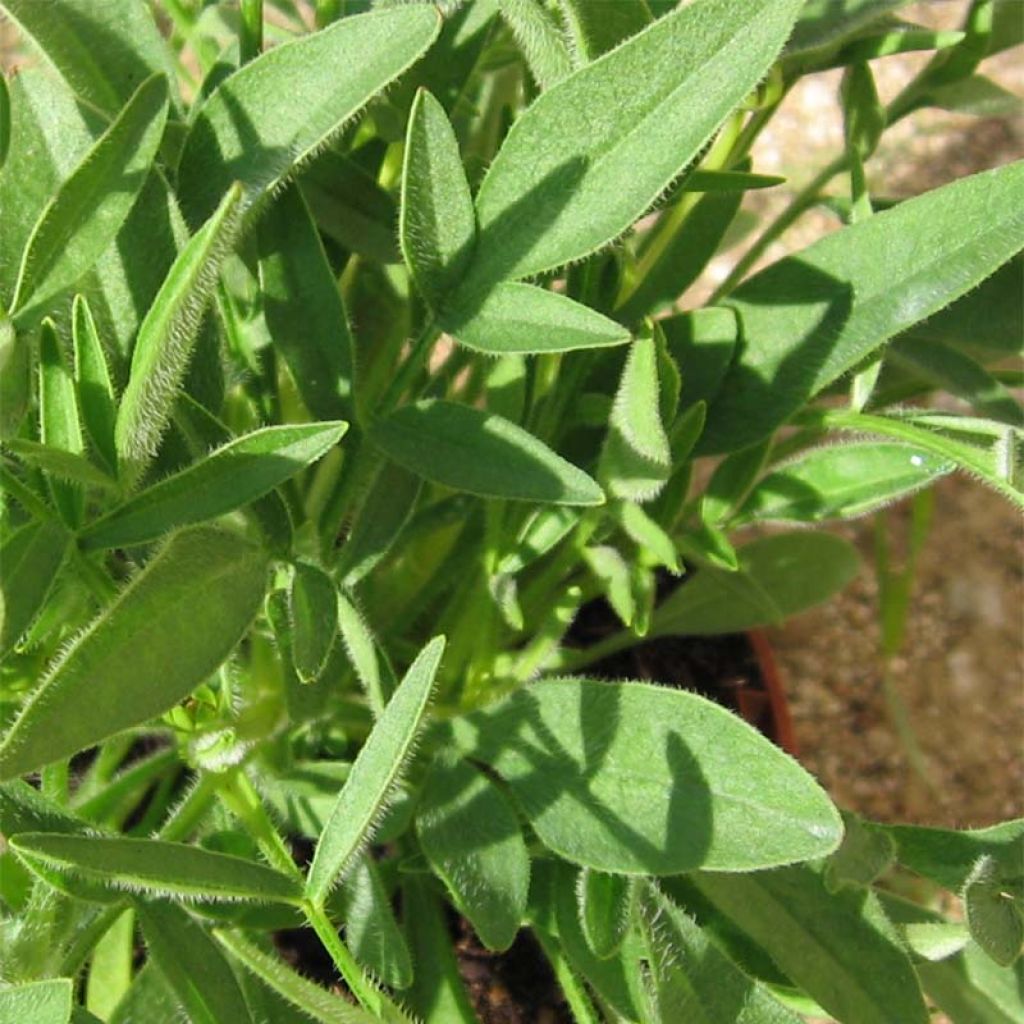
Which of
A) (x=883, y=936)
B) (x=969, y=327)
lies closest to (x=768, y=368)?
(x=969, y=327)

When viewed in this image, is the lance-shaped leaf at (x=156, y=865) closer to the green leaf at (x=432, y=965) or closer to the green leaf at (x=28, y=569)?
the green leaf at (x=28, y=569)

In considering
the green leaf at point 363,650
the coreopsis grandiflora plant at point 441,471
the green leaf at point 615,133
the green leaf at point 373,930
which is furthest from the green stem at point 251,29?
the green leaf at point 373,930

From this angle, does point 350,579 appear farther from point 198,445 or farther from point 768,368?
point 768,368

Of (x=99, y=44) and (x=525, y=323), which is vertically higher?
(x=99, y=44)

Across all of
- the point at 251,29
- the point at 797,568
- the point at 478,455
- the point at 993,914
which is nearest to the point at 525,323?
the point at 478,455

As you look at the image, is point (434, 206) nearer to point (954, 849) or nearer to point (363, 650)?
point (363, 650)

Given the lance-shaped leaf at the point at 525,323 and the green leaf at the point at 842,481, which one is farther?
the green leaf at the point at 842,481

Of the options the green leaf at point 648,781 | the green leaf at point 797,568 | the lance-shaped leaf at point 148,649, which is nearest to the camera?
the lance-shaped leaf at point 148,649
